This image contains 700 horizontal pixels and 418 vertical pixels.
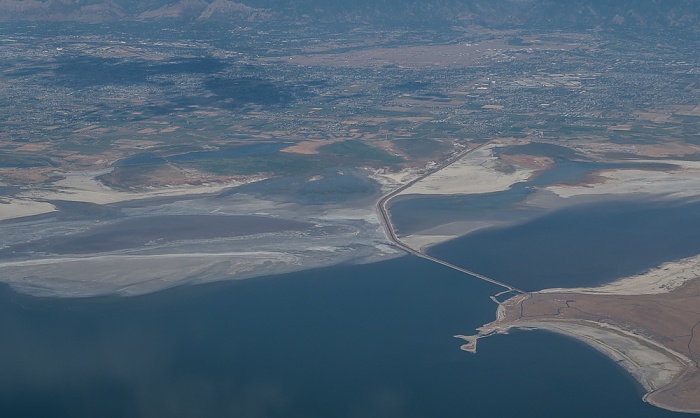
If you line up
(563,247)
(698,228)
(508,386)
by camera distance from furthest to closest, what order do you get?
(698,228), (563,247), (508,386)

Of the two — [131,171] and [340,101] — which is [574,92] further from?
[131,171]

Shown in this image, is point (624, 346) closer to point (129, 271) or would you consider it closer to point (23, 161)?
point (129, 271)

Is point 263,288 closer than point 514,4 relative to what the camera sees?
Yes

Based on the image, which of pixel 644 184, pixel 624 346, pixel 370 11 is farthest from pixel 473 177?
pixel 370 11

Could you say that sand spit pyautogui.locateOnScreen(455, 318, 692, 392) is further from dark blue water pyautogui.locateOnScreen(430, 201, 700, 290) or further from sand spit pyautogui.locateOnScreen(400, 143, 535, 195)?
sand spit pyautogui.locateOnScreen(400, 143, 535, 195)

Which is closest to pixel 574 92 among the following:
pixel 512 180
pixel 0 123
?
pixel 512 180

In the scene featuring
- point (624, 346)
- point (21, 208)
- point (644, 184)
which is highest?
point (21, 208)

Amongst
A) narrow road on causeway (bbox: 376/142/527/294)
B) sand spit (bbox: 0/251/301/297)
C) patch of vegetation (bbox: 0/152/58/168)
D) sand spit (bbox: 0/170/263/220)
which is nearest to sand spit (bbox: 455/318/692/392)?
narrow road on causeway (bbox: 376/142/527/294)
